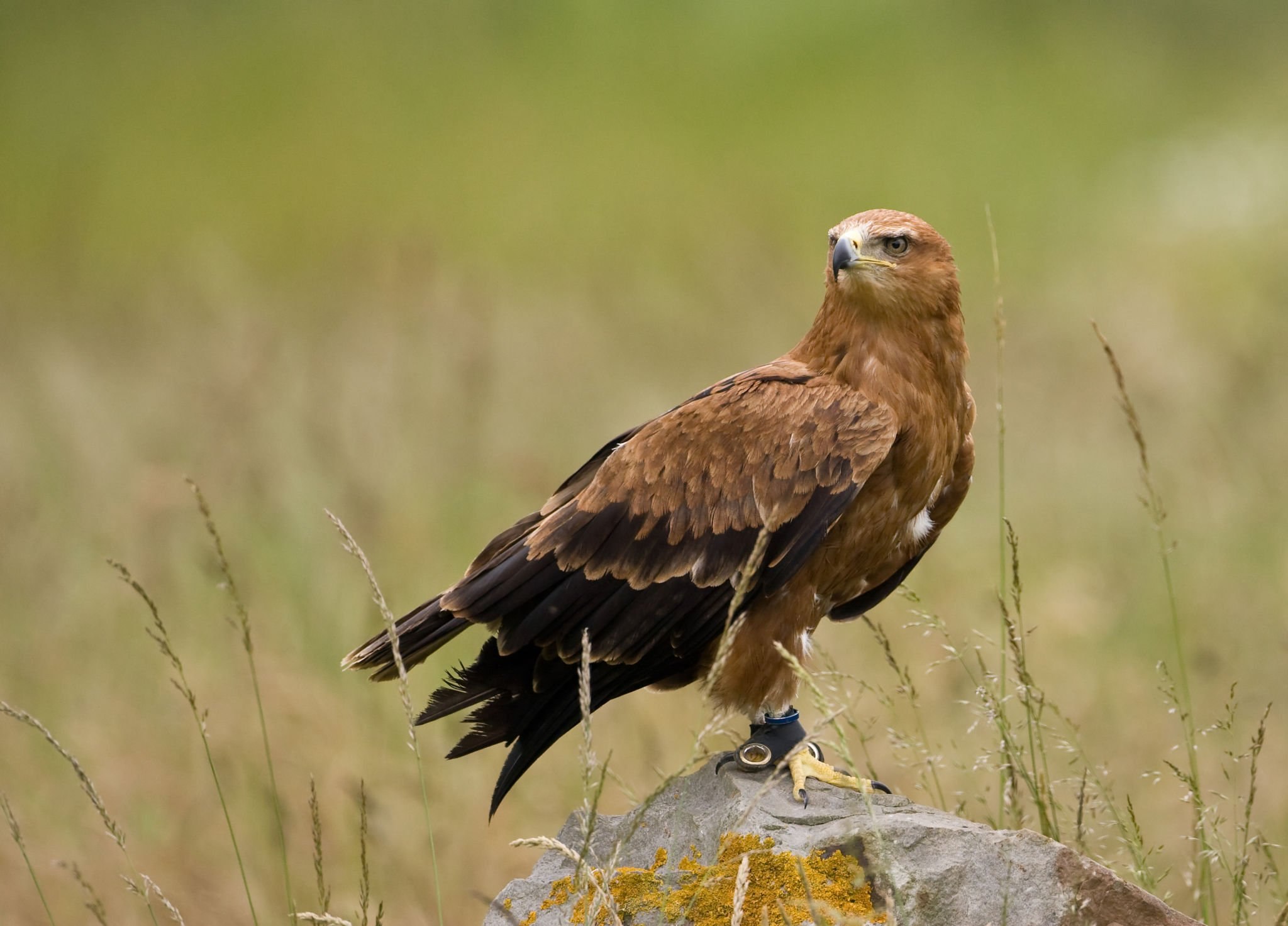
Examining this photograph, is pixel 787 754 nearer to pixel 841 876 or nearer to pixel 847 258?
pixel 841 876

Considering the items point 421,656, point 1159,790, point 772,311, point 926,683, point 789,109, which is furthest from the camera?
point 789,109

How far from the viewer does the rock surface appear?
3.13 metres

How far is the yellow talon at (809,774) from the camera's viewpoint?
3.79 metres

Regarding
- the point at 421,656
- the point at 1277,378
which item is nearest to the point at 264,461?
the point at 421,656

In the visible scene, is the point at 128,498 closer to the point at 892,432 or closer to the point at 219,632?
the point at 219,632

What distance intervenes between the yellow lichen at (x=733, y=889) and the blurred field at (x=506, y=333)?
42cm

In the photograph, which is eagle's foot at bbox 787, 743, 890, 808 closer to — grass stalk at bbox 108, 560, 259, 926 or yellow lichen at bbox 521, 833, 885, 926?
yellow lichen at bbox 521, 833, 885, 926

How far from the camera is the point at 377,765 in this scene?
18.7 feet

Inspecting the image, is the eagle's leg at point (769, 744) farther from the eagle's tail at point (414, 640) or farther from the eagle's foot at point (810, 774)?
the eagle's tail at point (414, 640)

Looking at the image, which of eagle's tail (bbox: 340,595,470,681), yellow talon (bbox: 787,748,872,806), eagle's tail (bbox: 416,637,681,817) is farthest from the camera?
eagle's tail (bbox: 340,595,470,681)

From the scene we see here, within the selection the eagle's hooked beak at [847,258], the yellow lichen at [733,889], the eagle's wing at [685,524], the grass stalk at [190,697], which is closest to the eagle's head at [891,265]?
the eagle's hooked beak at [847,258]

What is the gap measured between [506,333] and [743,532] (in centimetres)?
699

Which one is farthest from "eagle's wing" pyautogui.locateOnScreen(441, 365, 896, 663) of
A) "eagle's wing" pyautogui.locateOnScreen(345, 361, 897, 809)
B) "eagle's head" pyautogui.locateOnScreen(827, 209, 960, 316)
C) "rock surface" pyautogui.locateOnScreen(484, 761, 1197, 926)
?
"rock surface" pyautogui.locateOnScreen(484, 761, 1197, 926)

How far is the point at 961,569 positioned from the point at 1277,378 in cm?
233
